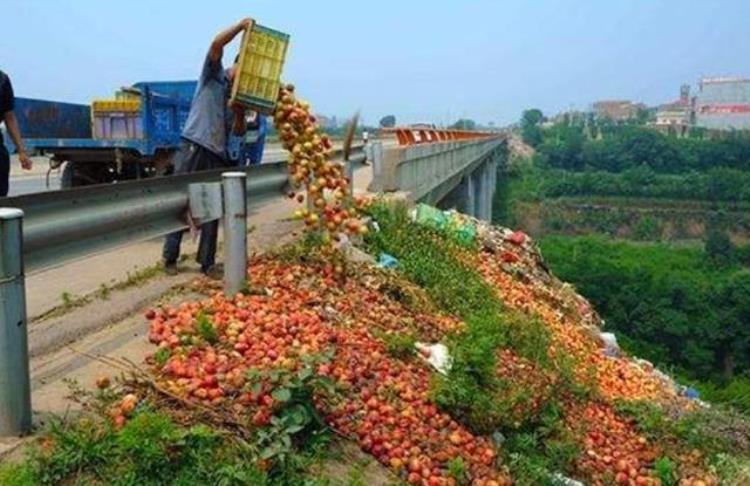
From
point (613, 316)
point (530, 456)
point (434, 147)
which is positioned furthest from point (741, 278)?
point (530, 456)

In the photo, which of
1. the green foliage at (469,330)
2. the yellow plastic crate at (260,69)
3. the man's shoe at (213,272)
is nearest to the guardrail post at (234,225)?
the man's shoe at (213,272)

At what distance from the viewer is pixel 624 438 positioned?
184 inches

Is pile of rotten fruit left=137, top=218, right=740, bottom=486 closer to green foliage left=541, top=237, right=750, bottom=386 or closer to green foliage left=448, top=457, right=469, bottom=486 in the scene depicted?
green foliage left=448, top=457, right=469, bottom=486

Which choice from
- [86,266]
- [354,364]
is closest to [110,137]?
[86,266]

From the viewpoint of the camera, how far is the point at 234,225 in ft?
15.7

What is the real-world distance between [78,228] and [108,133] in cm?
702

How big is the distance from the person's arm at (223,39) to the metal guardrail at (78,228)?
85cm

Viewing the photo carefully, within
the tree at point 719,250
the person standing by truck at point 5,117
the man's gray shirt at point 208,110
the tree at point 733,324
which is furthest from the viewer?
the tree at point 719,250

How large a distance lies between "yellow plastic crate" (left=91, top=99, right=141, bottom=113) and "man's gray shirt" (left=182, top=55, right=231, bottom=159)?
4.38 meters

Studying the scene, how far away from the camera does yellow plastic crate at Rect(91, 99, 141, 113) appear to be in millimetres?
10062

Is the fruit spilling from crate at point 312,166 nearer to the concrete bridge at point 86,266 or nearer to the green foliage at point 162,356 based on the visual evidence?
the concrete bridge at point 86,266

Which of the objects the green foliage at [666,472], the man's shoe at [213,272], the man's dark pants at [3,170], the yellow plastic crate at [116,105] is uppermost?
the yellow plastic crate at [116,105]

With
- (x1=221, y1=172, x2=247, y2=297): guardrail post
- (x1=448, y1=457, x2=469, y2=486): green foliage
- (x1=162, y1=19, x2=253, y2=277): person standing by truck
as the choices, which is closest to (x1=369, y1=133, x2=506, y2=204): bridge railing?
(x1=162, y1=19, x2=253, y2=277): person standing by truck

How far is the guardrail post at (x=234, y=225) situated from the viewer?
4.76m
